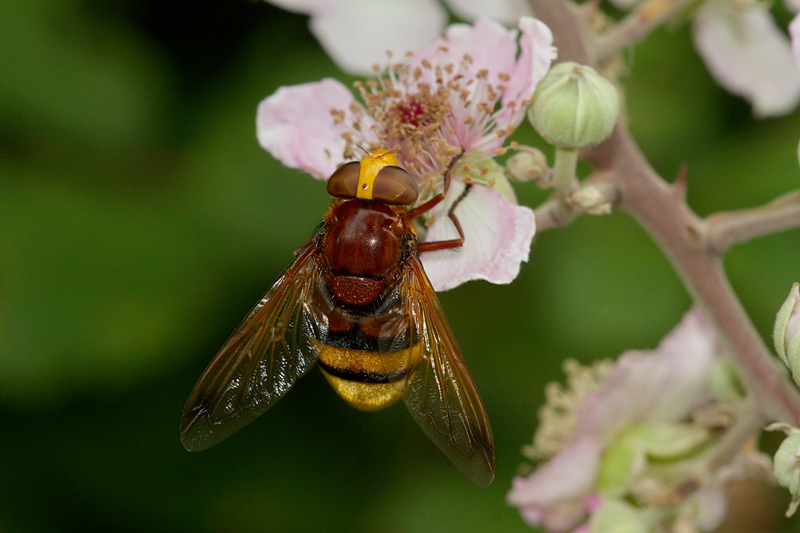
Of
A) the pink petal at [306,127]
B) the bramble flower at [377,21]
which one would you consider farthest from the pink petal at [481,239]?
the bramble flower at [377,21]

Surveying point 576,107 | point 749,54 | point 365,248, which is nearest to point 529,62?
point 576,107

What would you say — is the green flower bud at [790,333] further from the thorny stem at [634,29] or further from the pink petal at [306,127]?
the pink petal at [306,127]

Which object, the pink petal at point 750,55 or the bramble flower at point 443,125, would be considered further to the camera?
the pink petal at point 750,55

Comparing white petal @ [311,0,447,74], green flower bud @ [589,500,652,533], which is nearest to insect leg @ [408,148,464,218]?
white petal @ [311,0,447,74]

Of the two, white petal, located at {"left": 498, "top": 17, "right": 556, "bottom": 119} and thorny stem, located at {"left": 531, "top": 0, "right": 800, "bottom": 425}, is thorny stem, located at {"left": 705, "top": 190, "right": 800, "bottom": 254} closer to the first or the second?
thorny stem, located at {"left": 531, "top": 0, "right": 800, "bottom": 425}

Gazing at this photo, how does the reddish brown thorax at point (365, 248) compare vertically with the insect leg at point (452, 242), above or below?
above

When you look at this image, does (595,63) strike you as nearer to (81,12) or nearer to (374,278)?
(374,278)
